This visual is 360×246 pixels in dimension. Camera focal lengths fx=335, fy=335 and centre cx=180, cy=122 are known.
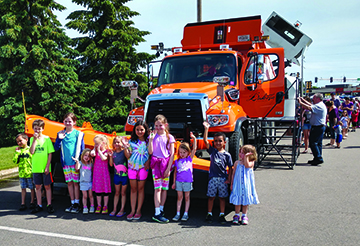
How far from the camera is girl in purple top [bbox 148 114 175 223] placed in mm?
4922

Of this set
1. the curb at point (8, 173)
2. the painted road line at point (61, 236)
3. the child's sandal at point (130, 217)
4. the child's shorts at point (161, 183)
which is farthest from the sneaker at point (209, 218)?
the curb at point (8, 173)

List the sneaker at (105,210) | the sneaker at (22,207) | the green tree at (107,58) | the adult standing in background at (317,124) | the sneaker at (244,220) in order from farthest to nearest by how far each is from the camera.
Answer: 1. the green tree at (107,58)
2. the adult standing in background at (317,124)
3. the sneaker at (22,207)
4. the sneaker at (105,210)
5. the sneaker at (244,220)

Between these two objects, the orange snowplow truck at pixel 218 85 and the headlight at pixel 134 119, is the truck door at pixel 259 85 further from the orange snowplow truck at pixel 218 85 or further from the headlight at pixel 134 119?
the headlight at pixel 134 119

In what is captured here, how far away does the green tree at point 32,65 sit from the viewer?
1656 cm

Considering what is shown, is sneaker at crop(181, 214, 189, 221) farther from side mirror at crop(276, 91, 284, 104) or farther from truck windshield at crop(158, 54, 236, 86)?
side mirror at crop(276, 91, 284, 104)

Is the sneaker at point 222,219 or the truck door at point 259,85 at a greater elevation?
the truck door at point 259,85

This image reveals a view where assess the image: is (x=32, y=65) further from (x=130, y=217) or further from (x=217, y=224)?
(x=217, y=224)

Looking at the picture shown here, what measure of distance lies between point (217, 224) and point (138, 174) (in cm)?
136

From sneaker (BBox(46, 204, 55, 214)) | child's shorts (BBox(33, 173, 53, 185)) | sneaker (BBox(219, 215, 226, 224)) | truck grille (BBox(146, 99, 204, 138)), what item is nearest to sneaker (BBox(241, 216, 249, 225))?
sneaker (BBox(219, 215, 226, 224))

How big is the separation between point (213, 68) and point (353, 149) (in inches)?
299

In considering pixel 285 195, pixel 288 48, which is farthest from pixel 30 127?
pixel 288 48

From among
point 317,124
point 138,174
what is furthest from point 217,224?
point 317,124

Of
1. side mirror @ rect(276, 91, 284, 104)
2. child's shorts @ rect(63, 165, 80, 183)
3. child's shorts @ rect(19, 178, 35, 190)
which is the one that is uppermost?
side mirror @ rect(276, 91, 284, 104)

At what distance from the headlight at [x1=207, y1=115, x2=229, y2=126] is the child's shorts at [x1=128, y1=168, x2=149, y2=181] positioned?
6.20 feet
